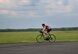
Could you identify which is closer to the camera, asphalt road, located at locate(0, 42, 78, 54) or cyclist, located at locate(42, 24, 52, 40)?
asphalt road, located at locate(0, 42, 78, 54)

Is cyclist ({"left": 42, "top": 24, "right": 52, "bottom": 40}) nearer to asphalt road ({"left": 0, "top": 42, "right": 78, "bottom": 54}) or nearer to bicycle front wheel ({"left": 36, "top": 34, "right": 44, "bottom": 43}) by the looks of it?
bicycle front wheel ({"left": 36, "top": 34, "right": 44, "bottom": 43})

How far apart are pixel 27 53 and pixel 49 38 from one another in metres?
12.4

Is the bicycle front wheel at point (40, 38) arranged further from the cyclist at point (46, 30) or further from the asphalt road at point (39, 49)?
the asphalt road at point (39, 49)

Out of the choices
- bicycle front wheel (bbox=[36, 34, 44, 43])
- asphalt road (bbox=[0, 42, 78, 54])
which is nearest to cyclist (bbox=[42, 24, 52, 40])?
bicycle front wheel (bbox=[36, 34, 44, 43])

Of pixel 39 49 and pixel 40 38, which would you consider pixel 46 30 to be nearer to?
pixel 40 38

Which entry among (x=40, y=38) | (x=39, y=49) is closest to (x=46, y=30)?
(x=40, y=38)

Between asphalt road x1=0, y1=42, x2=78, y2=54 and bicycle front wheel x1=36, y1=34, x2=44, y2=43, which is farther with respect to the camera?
bicycle front wheel x1=36, y1=34, x2=44, y2=43

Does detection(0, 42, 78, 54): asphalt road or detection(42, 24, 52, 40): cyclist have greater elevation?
detection(42, 24, 52, 40): cyclist

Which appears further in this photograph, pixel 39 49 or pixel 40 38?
pixel 40 38

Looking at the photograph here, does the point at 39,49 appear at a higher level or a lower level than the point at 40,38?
lower

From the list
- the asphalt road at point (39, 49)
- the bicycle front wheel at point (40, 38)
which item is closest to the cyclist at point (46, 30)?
the bicycle front wheel at point (40, 38)

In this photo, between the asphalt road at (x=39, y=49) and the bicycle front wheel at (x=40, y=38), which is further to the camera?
the bicycle front wheel at (x=40, y=38)

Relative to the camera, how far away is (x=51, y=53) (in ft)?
58.8

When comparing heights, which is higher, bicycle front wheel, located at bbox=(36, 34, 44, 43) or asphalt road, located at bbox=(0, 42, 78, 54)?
bicycle front wheel, located at bbox=(36, 34, 44, 43)
